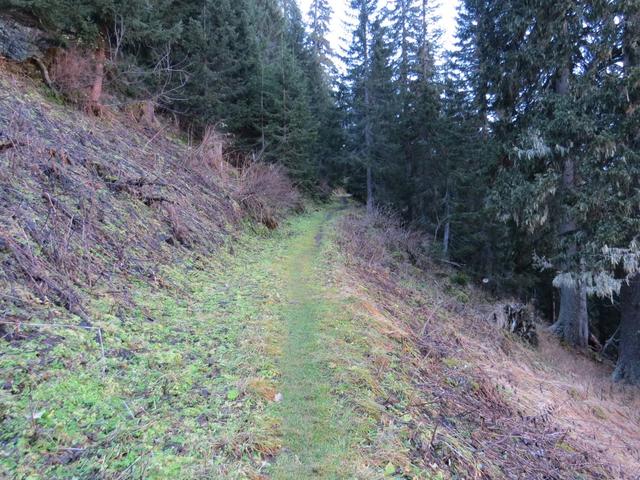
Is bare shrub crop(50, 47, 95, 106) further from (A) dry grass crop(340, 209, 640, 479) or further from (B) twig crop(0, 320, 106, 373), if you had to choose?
(B) twig crop(0, 320, 106, 373)

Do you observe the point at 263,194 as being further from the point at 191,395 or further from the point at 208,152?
the point at 191,395

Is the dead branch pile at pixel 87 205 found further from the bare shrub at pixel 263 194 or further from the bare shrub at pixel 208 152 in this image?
the bare shrub at pixel 263 194

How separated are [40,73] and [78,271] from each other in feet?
26.0

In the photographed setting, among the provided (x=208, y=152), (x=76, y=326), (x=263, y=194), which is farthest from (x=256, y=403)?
(x=208, y=152)

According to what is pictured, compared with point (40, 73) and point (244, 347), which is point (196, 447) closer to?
point (244, 347)

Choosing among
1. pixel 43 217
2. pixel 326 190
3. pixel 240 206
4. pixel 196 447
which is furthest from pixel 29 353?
pixel 326 190

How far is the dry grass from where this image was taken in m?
3.45

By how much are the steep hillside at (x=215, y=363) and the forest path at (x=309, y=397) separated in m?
0.02

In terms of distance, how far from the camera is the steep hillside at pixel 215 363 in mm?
2861

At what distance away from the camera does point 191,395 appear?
3.50m

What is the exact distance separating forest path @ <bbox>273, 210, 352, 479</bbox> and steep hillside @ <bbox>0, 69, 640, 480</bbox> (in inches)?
0.8

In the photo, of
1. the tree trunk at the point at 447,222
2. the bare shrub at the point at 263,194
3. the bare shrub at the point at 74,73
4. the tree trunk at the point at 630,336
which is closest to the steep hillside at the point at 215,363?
the tree trunk at the point at 630,336

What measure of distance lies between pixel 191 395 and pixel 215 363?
2.21 ft

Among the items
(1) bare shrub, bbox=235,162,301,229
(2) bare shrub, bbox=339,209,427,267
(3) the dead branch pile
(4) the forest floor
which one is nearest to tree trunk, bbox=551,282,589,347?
(2) bare shrub, bbox=339,209,427,267
